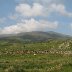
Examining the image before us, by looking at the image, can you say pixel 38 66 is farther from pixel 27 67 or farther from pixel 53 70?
pixel 53 70

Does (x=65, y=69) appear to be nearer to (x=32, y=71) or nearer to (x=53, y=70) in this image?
(x=53, y=70)

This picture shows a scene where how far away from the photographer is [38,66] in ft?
133

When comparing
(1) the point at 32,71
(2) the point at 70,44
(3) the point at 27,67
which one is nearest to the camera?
(1) the point at 32,71

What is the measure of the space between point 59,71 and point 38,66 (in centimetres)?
730

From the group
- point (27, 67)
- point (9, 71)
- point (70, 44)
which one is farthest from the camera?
point (70, 44)

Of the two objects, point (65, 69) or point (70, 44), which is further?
point (70, 44)

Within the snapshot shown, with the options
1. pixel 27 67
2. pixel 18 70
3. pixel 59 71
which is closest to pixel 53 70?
pixel 59 71

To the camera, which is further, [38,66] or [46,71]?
[38,66]

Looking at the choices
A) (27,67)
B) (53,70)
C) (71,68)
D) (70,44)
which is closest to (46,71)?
(53,70)

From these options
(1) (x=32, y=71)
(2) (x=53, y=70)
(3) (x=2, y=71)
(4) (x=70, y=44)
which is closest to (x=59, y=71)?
(2) (x=53, y=70)

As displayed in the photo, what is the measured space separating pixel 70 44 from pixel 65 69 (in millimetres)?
59083

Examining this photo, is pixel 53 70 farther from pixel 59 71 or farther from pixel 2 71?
pixel 2 71

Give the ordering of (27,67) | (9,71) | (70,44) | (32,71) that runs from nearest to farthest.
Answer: (9,71) → (32,71) → (27,67) → (70,44)

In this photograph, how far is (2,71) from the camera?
34.1 meters
